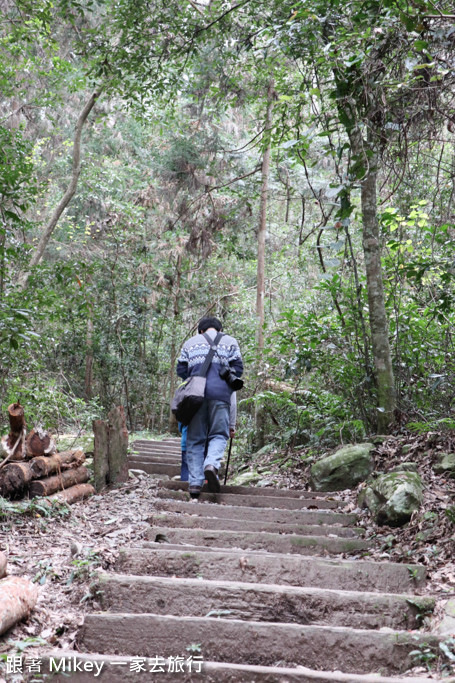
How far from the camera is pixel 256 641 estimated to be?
2576mm

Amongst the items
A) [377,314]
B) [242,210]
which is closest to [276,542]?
[377,314]

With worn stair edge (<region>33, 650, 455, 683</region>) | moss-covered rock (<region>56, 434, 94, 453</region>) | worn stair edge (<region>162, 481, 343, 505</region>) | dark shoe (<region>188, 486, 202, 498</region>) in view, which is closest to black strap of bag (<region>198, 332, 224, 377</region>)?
dark shoe (<region>188, 486, 202, 498</region>)

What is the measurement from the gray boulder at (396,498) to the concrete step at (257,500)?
783 millimetres

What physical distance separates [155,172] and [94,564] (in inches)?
534

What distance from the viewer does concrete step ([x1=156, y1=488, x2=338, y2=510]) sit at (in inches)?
209

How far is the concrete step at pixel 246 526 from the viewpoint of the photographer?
4.31 m

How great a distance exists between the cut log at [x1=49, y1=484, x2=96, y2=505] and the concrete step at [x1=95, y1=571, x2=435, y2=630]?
1913mm

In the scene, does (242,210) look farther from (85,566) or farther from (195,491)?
(85,566)

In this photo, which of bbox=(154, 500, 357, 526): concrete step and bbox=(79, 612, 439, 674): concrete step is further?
bbox=(154, 500, 357, 526): concrete step

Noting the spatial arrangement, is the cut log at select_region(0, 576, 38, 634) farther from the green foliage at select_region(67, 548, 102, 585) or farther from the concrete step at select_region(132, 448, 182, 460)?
the concrete step at select_region(132, 448, 182, 460)

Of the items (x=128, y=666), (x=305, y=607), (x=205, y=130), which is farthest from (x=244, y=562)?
(x=205, y=130)

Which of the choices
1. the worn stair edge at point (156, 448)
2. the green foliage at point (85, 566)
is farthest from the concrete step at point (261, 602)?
the worn stair edge at point (156, 448)

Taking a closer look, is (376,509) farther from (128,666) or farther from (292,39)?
(292,39)

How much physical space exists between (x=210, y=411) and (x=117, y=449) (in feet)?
3.73
